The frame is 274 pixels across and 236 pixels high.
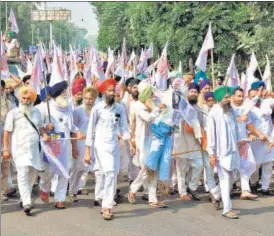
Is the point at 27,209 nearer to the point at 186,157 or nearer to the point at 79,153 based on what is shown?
the point at 79,153

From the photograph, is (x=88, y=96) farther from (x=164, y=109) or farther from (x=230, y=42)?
(x=230, y=42)

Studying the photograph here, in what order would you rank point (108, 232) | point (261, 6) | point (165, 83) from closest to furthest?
point (108, 232), point (165, 83), point (261, 6)

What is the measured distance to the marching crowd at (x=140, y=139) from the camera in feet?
24.6

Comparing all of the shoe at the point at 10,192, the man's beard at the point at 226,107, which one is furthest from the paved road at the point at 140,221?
the man's beard at the point at 226,107

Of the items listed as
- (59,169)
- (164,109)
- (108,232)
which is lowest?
(108,232)

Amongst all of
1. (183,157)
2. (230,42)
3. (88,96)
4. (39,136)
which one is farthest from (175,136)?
(230,42)

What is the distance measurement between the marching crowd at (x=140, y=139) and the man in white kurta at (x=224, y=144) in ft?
0.04

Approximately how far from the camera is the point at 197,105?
27.6 feet

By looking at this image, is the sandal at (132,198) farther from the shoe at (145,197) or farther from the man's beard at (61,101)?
the man's beard at (61,101)

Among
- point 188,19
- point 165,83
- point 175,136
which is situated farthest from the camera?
point 188,19

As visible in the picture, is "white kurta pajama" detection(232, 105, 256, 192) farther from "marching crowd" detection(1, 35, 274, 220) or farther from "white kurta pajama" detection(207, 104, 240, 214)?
"white kurta pajama" detection(207, 104, 240, 214)

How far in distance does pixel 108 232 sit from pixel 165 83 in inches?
147

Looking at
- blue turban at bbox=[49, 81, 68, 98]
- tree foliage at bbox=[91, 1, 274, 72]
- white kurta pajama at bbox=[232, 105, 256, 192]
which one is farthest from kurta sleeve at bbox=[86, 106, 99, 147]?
tree foliage at bbox=[91, 1, 274, 72]

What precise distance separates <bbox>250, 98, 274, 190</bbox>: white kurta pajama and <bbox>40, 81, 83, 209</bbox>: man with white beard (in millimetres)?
2682
